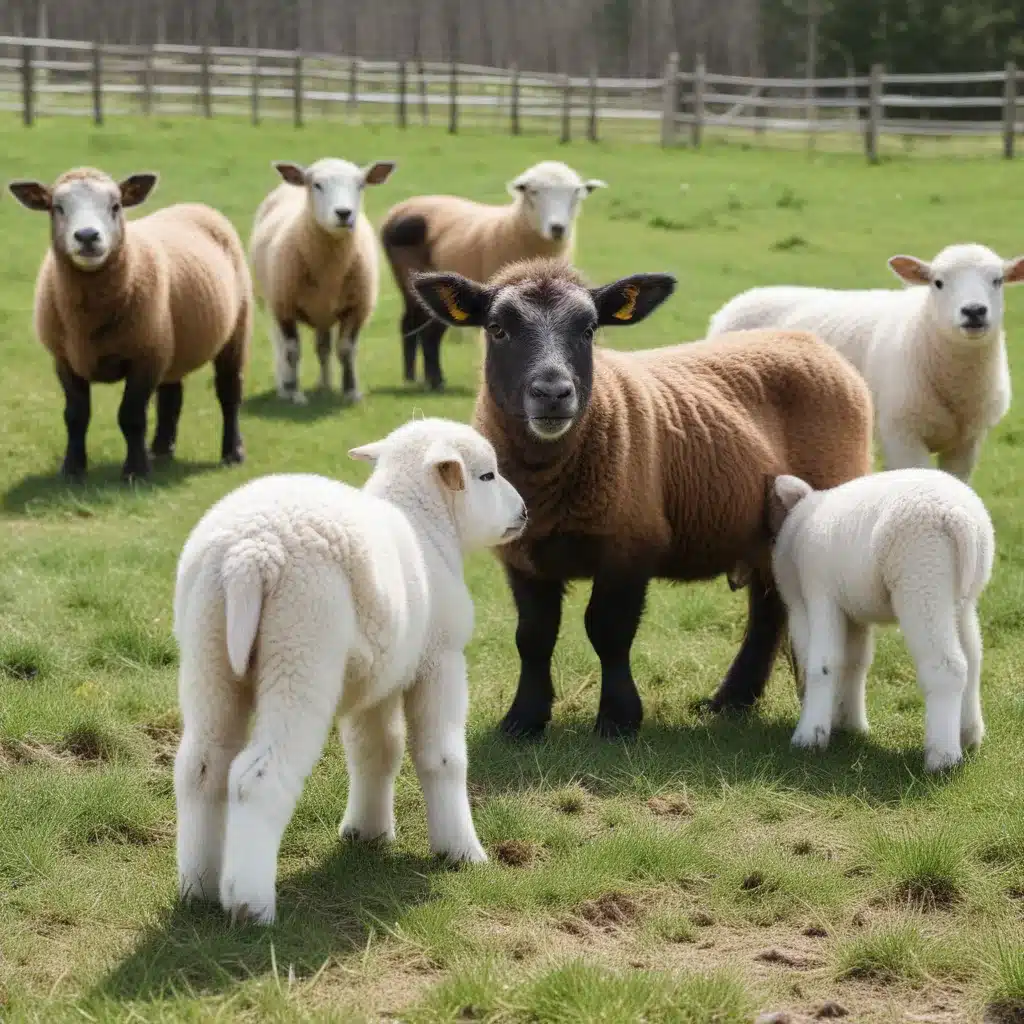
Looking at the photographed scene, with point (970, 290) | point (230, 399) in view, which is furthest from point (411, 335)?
point (970, 290)

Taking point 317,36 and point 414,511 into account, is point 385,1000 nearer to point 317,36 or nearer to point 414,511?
point 414,511

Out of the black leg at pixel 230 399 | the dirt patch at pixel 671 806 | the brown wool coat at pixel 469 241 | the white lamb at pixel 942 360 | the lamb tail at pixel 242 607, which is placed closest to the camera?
the lamb tail at pixel 242 607

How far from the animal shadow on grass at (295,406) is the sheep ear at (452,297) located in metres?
6.53

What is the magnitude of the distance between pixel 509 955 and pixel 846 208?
68.9ft

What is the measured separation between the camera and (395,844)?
5203mm

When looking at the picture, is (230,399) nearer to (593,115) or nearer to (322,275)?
(322,275)

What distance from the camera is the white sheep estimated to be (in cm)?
1387

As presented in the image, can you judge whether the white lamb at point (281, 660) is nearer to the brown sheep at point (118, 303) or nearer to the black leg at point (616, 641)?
the black leg at point (616, 641)

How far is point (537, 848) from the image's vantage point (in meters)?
5.20

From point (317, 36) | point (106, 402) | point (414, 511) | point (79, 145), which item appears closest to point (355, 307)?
point (106, 402)

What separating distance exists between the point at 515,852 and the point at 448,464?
1.26 meters

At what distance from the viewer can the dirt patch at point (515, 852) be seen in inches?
200

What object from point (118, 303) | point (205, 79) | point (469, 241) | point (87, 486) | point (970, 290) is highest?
point (205, 79)

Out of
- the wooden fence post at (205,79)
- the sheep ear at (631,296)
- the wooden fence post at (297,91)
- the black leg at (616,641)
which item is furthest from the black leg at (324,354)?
the wooden fence post at (205,79)
